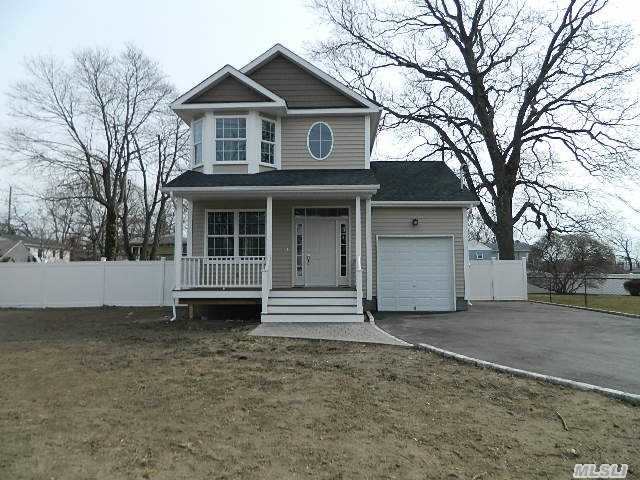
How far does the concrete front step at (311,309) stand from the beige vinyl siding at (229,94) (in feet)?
19.3

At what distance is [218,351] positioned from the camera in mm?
7590

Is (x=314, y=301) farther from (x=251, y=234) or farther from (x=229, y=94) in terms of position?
(x=229, y=94)

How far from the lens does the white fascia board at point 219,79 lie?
12.7 metres

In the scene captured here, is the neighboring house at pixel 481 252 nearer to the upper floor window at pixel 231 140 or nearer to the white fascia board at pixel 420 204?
the white fascia board at pixel 420 204

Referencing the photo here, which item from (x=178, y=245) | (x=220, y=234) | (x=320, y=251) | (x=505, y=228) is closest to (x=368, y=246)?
(x=320, y=251)

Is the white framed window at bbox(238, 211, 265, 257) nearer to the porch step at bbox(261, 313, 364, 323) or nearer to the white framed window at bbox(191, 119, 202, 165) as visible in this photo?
the white framed window at bbox(191, 119, 202, 165)

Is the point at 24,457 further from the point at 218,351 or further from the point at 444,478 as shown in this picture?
the point at 218,351

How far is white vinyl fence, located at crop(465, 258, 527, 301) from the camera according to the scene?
18.9 meters

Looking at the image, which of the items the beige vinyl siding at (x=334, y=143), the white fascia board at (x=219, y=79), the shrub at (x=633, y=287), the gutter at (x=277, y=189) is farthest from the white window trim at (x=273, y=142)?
the shrub at (x=633, y=287)

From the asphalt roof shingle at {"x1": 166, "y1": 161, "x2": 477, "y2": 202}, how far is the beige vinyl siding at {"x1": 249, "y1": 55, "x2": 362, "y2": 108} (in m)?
2.10

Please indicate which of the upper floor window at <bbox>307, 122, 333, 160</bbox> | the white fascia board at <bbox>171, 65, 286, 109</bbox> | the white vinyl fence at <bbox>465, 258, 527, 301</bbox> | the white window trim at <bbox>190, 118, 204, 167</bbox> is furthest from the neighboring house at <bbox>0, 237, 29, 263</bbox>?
the white vinyl fence at <bbox>465, 258, 527, 301</bbox>

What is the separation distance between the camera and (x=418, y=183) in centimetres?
1495

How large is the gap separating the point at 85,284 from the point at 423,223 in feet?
40.9

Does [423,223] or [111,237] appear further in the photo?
[111,237]
